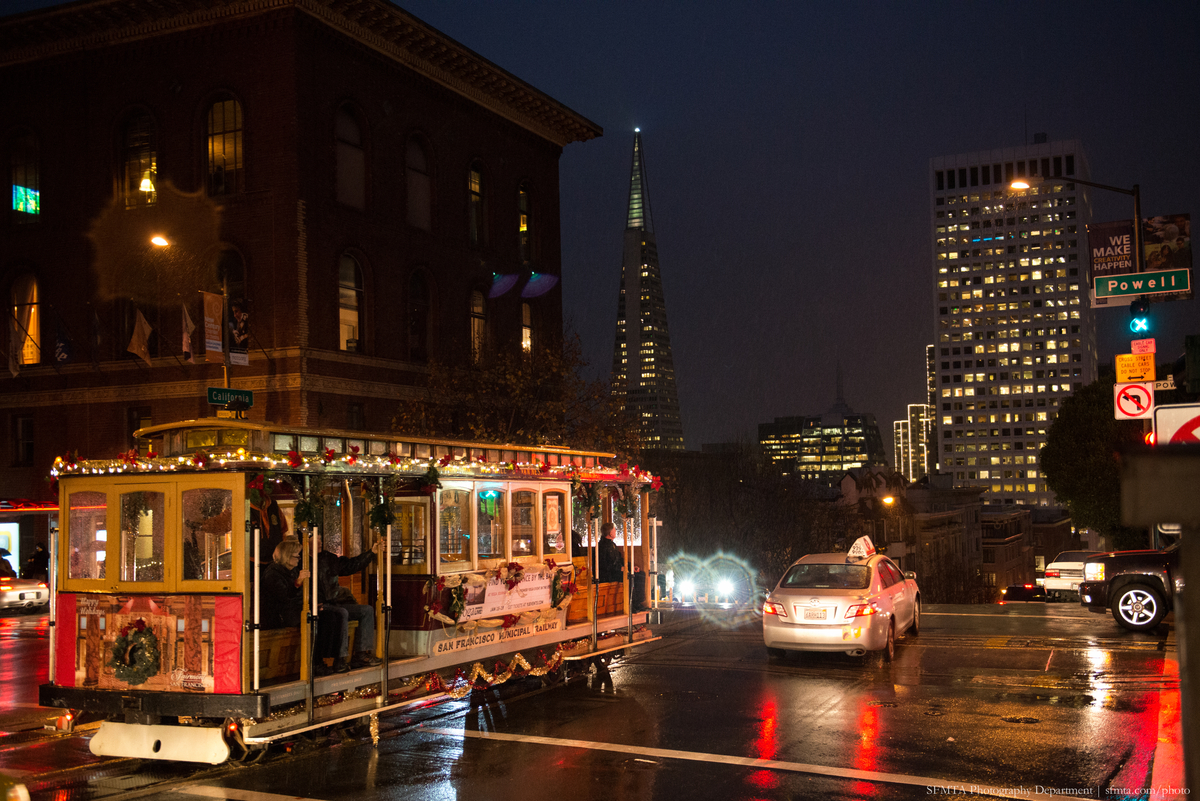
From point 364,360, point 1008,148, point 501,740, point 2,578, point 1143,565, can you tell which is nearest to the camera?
point 501,740

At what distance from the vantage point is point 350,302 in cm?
3002

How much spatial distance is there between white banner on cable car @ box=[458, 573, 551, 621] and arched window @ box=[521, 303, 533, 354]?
24587mm

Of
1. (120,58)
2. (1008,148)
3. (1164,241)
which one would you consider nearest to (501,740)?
(1164,241)

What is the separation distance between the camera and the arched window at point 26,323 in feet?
104

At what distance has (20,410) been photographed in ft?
103

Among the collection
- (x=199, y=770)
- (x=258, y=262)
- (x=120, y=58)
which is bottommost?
(x=199, y=770)

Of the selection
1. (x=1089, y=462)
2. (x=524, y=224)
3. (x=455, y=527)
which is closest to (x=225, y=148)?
(x=524, y=224)

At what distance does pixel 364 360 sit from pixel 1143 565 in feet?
67.2

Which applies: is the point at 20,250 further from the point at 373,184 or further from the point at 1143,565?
the point at 1143,565

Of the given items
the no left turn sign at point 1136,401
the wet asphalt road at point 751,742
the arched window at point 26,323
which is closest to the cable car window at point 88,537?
the wet asphalt road at point 751,742

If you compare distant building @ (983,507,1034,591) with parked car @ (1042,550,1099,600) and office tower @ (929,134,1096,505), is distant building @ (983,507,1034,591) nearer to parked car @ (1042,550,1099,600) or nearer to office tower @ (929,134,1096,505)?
parked car @ (1042,550,1099,600)

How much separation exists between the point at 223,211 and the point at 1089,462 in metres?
32.5

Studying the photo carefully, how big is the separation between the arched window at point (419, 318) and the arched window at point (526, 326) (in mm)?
5119

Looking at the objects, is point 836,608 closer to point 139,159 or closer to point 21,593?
point 21,593
